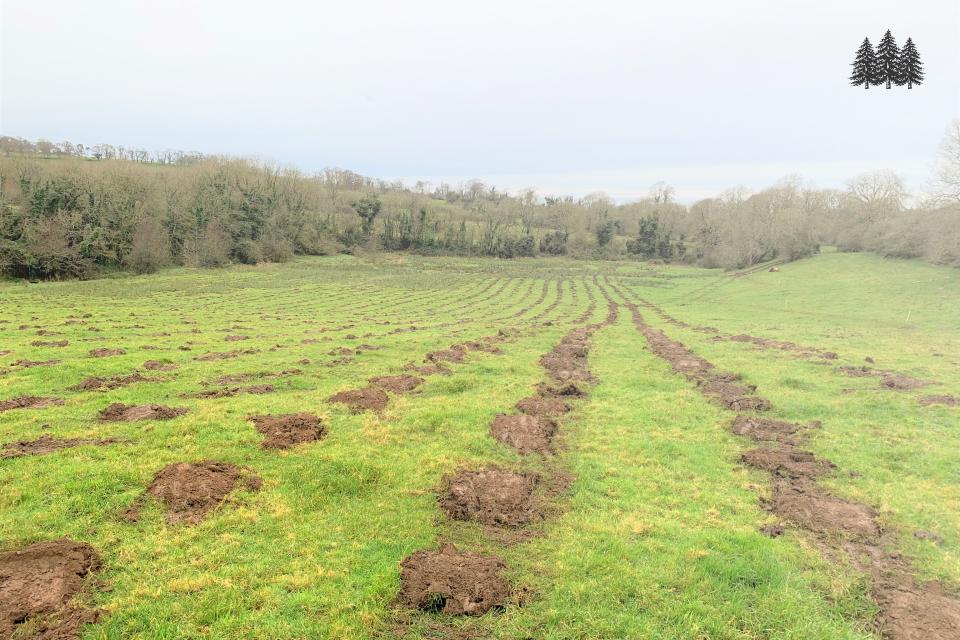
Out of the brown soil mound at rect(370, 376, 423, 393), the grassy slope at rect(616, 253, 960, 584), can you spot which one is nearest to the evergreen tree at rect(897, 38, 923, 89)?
the grassy slope at rect(616, 253, 960, 584)

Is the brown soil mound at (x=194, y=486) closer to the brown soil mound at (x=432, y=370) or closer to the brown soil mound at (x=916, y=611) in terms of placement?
the brown soil mound at (x=432, y=370)

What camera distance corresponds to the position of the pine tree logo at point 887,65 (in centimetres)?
1447

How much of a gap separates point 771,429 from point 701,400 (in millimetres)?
2859

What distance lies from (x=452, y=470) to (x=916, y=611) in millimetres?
7759

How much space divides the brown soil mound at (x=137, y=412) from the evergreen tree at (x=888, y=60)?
22.0 m

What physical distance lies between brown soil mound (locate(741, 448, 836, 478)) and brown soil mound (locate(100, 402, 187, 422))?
1438 centimetres

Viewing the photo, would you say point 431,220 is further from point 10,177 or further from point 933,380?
point 933,380

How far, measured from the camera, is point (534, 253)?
139000mm

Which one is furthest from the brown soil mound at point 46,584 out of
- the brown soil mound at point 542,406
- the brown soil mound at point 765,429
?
the brown soil mound at point 765,429

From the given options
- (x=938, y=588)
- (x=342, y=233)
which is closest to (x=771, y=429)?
(x=938, y=588)

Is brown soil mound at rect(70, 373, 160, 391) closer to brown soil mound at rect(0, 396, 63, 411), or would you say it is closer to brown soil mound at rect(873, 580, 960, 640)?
brown soil mound at rect(0, 396, 63, 411)

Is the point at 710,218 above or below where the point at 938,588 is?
above

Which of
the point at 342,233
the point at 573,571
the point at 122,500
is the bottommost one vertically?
the point at 573,571

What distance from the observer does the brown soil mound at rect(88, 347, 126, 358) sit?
65.7ft
